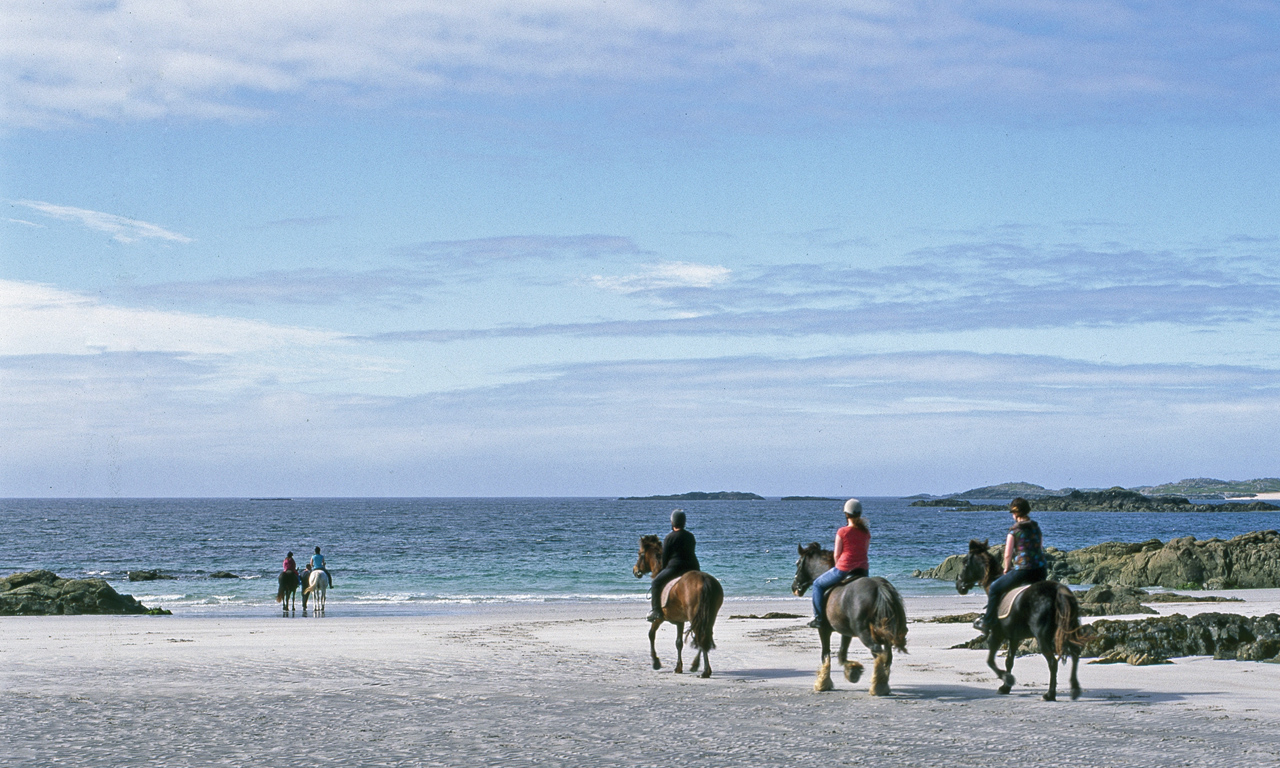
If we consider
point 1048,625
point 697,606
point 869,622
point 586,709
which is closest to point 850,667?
point 869,622

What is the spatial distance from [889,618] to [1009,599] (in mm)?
1534

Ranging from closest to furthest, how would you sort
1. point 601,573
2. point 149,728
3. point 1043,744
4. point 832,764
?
point 832,764 → point 1043,744 → point 149,728 → point 601,573

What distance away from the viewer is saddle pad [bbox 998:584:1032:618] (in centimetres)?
1348

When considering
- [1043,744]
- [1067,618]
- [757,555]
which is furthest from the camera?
[757,555]

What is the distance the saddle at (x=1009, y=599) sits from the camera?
13.5 metres

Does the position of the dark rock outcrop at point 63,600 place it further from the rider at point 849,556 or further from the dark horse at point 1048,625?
the dark horse at point 1048,625

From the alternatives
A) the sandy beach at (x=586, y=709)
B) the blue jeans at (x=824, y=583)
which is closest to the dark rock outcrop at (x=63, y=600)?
the sandy beach at (x=586, y=709)

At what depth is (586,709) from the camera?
12875mm

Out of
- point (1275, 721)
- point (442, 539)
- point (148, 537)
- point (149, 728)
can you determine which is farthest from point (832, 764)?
point (148, 537)

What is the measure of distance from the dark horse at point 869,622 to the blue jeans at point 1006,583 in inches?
42.4

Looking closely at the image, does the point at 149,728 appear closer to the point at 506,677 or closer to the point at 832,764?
the point at 506,677

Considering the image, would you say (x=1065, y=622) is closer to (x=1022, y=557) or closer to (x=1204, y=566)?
(x=1022, y=557)

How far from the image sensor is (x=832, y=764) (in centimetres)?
978

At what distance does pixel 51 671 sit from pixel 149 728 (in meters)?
6.34
